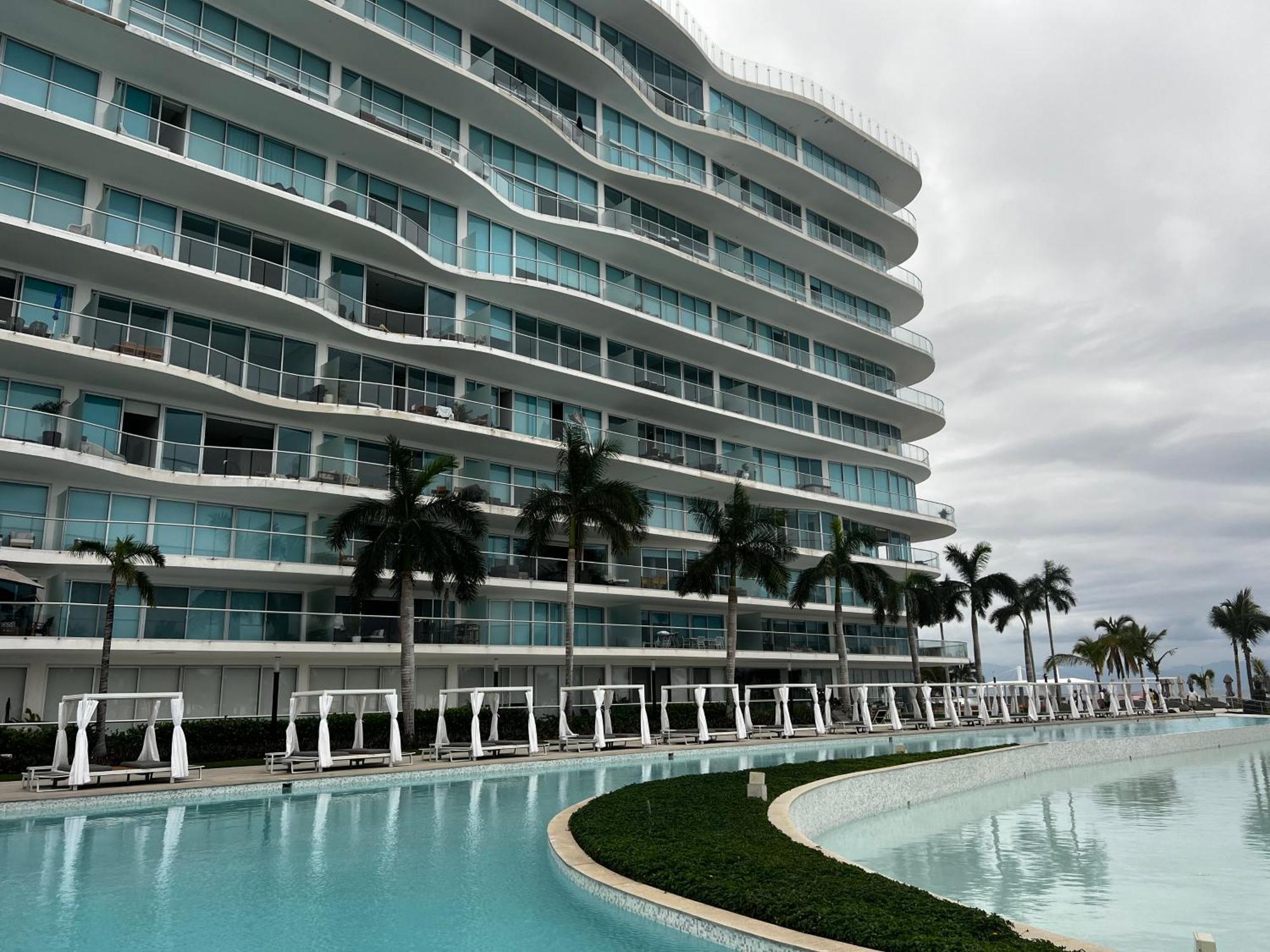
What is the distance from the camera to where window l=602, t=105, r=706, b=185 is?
45.1 m

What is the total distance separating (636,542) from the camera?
41.9 m

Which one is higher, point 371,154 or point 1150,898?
point 371,154

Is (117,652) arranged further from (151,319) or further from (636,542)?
(636,542)

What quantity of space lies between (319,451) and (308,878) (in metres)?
24.0

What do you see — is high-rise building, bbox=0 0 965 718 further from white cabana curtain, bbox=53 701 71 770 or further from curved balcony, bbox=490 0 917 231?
white cabana curtain, bbox=53 701 71 770

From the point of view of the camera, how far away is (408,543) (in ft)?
98.7

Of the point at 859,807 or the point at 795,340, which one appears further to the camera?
the point at 795,340

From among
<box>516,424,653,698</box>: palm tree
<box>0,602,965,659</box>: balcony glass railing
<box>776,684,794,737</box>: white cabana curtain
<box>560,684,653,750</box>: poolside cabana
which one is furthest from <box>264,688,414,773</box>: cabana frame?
<box>776,684,794,737</box>: white cabana curtain

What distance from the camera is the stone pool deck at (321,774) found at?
18.8 metres

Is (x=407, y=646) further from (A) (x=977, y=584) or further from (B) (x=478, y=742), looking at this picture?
(A) (x=977, y=584)

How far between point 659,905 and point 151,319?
91.6 ft

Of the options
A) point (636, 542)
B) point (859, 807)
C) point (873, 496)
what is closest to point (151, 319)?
point (636, 542)

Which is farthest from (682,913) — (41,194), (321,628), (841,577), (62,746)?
(841,577)

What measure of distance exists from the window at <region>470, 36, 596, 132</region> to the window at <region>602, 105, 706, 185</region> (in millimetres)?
1217
